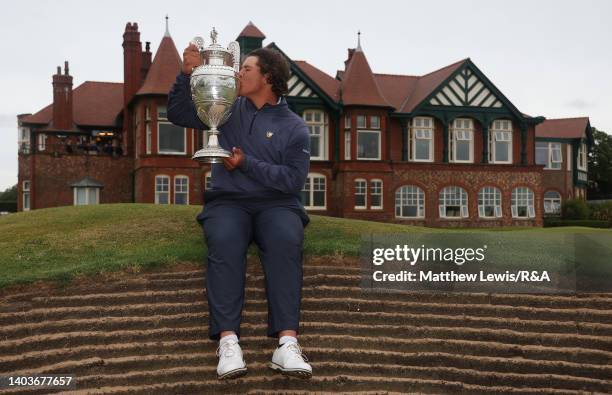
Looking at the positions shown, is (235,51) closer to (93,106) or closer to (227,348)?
(227,348)

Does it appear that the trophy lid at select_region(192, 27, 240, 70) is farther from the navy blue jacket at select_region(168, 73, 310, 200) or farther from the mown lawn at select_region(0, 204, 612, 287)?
the mown lawn at select_region(0, 204, 612, 287)

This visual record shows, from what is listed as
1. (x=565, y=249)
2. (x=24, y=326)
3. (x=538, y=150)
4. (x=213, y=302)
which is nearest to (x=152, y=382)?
(x=213, y=302)

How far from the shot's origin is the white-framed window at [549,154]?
4234 cm

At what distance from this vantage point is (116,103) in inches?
1324

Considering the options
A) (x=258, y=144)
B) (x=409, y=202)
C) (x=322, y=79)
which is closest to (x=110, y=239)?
(x=258, y=144)

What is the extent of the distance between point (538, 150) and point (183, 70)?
40390mm

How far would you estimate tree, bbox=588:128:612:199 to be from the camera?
59938 millimetres

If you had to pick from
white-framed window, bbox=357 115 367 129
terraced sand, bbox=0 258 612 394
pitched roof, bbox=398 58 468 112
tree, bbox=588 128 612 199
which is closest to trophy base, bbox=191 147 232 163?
terraced sand, bbox=0 258 612 394

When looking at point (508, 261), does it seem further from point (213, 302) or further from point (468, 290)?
point (213, 302)

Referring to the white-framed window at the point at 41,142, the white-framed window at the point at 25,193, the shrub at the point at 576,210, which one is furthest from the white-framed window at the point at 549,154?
the white-framed window at the point at 25,193

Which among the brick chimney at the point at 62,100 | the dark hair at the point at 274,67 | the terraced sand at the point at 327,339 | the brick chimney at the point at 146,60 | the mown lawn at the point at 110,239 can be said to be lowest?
the terraced sand at the point at 327,339

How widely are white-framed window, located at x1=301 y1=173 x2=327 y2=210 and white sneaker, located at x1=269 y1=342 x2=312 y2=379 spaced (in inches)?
963

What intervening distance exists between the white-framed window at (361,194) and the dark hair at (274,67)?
23509 millimetres

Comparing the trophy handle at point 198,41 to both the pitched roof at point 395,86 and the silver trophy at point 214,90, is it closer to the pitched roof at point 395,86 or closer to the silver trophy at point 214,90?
the silver trophy at point 214,90
